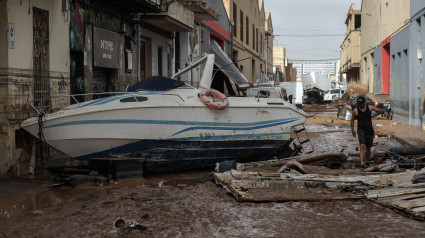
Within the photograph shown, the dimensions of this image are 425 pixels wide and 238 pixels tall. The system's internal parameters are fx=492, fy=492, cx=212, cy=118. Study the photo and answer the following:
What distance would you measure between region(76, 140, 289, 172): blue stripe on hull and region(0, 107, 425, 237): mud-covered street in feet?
2.88

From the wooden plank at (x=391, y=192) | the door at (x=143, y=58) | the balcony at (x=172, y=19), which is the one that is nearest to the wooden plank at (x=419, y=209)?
the wooden plank at (x=391, y=192)

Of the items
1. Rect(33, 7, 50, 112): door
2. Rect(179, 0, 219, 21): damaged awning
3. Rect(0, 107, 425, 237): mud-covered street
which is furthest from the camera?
Rect(179, 0, 219, 21): damaged awning

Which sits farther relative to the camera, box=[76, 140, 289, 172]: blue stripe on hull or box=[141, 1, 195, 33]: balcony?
box=[141, 1, 195, 33]: balcony

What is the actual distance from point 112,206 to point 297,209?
2.43 meters

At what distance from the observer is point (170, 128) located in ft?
29.0

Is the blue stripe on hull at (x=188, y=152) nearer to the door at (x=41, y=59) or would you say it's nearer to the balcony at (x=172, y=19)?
Result: the door at (x=41, y=59)

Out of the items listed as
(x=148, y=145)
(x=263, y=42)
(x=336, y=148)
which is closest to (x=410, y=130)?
(x=336, y=148)

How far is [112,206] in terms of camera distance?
653 centimetres

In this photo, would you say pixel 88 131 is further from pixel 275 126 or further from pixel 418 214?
pixel 418 214

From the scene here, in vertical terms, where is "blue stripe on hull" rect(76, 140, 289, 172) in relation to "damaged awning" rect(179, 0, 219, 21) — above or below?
below

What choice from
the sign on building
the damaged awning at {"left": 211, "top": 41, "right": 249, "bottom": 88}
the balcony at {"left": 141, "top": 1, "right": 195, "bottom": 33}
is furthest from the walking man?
the balcony at {"left": 141, "top": 1, "right": 195, "bottom": 33}

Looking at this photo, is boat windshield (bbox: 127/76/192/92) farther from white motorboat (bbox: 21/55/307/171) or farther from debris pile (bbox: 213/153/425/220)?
debris pile (bbox: 213/153/425/220)

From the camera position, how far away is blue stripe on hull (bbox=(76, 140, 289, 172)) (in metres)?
8.63

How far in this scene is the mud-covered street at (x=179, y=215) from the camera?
5.31m
